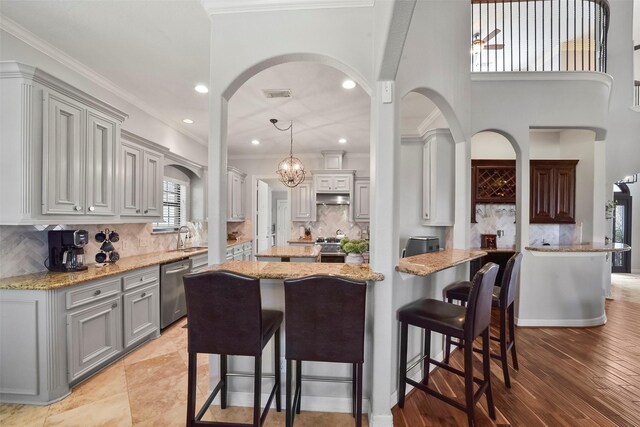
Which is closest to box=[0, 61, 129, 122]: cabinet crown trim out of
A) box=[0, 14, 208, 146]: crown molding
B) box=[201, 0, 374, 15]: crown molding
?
box=[0, 14, 208, 146]: crown molding

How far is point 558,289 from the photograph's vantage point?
3.58 meters

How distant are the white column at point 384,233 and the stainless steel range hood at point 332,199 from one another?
4103 mm

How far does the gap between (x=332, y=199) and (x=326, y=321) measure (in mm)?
4587

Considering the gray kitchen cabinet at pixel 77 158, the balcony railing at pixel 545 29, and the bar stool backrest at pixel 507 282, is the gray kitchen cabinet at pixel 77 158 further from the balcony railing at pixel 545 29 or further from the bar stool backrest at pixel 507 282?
the balcony railing at pixel 545 29

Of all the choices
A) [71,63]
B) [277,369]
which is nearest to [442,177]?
[277,369]

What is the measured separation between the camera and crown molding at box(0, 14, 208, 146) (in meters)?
2.35

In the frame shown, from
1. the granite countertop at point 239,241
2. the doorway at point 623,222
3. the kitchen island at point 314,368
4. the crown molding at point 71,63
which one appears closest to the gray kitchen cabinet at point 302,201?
the granite countertop at point 239,241

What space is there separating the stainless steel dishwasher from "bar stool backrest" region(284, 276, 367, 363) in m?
2.32

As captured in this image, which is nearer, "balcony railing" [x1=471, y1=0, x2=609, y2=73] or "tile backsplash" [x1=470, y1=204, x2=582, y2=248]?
"balcony railing" [x1=471, y1=0, x2=609, y2=73]

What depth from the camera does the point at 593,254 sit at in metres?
3.57

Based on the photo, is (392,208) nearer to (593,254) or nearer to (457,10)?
(457,10)

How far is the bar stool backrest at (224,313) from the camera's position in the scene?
1565 millimetres

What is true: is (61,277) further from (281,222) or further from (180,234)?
(281,222)

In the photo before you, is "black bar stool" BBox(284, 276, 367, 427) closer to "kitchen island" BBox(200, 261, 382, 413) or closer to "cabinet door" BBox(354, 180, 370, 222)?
"kitchen island" BBox(200, 261, 382, 413)
